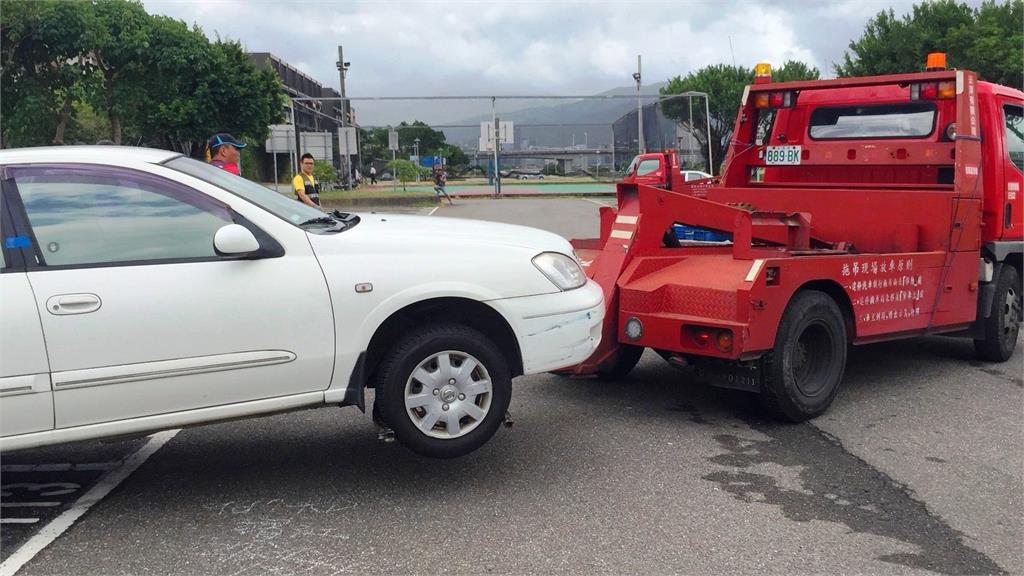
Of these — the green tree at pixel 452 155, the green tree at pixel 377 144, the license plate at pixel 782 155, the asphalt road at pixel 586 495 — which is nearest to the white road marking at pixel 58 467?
the asphalt road at pixel 586 495

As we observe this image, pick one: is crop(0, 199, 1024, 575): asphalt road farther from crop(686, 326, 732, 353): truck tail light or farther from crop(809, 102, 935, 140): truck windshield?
crop(809, 102, 935, 140): truck windshield

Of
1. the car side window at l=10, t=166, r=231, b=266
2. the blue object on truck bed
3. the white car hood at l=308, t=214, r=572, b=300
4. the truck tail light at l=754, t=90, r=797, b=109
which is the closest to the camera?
the car side window at l=10, t=166, r=231, b=266

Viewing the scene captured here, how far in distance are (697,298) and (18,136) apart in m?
21.2

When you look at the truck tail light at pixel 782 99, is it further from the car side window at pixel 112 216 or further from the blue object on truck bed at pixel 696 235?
the car side window at pixel 112 216

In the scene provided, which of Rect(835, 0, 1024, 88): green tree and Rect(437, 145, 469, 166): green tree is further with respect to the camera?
Rect(437, 145, 469, 166): green tree

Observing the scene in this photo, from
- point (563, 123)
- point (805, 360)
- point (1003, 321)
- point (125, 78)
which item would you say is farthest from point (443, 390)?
point (563, 123)

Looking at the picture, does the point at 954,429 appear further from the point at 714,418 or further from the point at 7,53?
the point at 7,53

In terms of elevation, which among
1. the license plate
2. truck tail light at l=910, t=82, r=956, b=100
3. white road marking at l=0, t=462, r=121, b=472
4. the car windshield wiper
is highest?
truck tail light at l=910, t=82, r=956, b=100

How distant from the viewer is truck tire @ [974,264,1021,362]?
23.3 ft

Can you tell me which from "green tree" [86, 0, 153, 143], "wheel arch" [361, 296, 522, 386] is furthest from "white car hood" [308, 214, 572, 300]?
"green tree" [86, 0, 153, 143]

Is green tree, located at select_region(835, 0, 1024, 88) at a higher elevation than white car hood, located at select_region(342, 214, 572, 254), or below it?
higher

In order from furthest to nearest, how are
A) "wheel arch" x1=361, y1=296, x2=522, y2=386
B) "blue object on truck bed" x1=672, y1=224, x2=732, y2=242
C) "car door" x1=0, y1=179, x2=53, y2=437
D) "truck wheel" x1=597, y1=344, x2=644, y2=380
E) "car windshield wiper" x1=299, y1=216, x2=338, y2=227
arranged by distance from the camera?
"truck wheel" x1=597, y1=344, x2=644, y2=380 < "blue object on truck bed" x1=672, y1=224, x2=732, y2=242 < "car windshield wiper" x1=299, y1=216, x2=338, y2=227 < "wheel arch" x1=361, y1=296, x2=522, y2=386 < "car door" x1=0, y1=179, x2=53, y2=437

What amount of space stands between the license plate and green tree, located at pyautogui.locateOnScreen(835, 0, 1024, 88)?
92.0 ft

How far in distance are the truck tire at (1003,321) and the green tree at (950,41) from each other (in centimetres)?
2758
